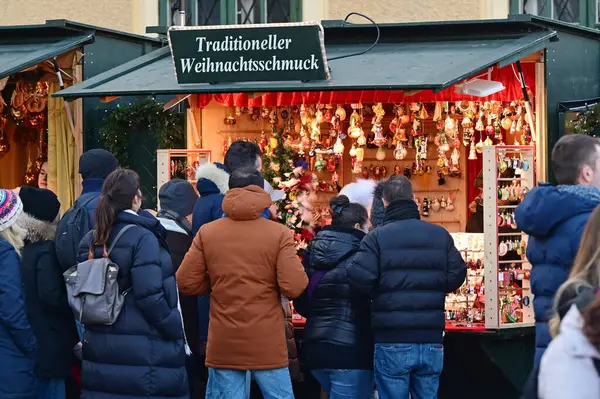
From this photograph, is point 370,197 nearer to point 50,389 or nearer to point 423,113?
point 50,389

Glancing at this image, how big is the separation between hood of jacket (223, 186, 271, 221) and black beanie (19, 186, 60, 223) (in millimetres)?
1076

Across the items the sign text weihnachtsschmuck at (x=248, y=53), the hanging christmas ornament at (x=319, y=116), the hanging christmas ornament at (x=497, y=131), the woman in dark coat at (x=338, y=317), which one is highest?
the sign text weihnachtsschmuck at (x=248, y=53)

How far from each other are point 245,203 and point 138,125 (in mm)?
4456

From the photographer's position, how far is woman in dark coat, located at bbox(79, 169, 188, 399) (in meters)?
6.56

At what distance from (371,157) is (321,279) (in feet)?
14.1

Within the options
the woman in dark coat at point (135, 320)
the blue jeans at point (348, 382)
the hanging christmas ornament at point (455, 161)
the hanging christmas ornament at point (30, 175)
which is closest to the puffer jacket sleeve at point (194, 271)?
the woman in dark coat at point (135, 320)

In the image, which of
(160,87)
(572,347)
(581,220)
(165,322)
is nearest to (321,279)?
(165,322)

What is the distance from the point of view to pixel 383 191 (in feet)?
24.9

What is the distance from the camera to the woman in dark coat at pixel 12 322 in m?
6.59

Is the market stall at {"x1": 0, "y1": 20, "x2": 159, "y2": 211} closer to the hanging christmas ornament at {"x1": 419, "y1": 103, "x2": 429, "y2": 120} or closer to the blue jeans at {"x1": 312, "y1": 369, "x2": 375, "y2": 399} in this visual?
the hanging christmas ornament at {"x1": 419, "y1": 103, "x2": 429, "y2": 120}

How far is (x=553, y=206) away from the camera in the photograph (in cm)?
583

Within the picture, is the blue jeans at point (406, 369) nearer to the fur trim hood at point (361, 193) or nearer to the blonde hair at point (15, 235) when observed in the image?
the fur trim hood at point (361, 193)

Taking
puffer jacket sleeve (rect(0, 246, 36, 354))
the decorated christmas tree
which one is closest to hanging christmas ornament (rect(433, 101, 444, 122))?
the decorated christmas tree

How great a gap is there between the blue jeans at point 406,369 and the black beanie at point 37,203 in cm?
222
